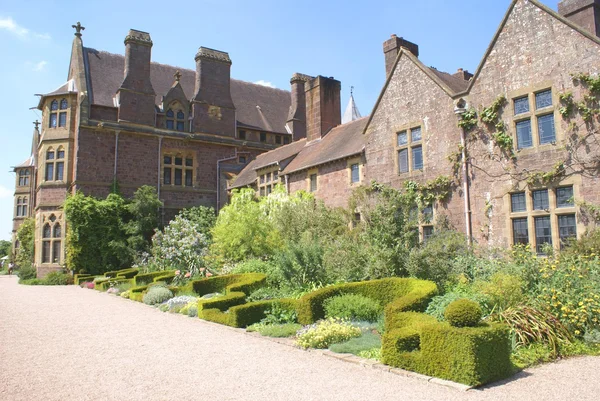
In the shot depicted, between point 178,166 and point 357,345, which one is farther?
point 178,166

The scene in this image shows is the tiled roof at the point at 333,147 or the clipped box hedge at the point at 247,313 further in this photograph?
the tiled roof at the point at 333,147

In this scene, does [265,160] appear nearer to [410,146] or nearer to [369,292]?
[410,146]

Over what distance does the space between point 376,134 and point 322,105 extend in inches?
269

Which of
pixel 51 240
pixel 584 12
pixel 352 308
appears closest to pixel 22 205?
pixel 51 240

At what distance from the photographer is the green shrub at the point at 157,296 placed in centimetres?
1462

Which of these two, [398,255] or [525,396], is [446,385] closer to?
[525,396]

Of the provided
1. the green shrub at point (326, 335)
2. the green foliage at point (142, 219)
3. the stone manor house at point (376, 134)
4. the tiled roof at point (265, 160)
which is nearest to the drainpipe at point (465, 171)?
the stone manor house at point (376, 134)

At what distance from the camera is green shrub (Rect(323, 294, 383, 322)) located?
9656 millimetres

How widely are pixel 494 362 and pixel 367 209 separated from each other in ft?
21.4

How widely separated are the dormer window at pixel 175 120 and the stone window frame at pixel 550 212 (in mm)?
22031

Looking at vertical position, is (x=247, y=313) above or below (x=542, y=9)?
below

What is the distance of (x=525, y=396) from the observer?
5410 mm

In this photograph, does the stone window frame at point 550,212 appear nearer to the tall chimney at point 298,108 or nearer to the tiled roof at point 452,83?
the tiled roof at point 452,83

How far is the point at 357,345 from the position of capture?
A: 7707 mm
